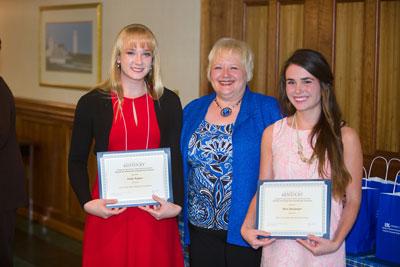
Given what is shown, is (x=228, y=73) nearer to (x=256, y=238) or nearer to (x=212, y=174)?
(x=212, y=174)

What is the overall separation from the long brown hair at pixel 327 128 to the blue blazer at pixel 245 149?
1.04 ft

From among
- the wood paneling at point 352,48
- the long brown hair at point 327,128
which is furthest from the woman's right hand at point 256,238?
the wood paneling at point 352,48

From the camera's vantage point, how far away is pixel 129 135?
2572mm

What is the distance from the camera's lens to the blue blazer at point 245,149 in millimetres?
2518

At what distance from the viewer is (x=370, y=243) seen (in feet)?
Result: 10.1

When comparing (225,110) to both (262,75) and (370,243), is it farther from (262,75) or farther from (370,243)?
(262,75)

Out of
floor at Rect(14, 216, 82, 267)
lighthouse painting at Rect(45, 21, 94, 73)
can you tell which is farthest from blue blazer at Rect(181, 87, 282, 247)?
lighthouse painting at Rect(45, 21, 94, 73)

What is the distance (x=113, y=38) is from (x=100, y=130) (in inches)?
114

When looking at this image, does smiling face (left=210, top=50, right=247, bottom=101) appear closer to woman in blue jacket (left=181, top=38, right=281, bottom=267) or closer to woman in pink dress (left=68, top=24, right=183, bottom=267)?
woman in blue jacket (left=181, top=38, right=281, bottom=267)

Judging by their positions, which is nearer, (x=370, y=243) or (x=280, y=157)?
(x=280, y=157)

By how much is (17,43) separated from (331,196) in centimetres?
519

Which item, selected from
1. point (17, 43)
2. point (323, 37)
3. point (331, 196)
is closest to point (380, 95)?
point (323, 37)

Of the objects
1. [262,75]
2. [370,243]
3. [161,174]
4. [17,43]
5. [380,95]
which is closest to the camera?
[161,174]

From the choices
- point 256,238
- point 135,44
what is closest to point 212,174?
point 256,238
